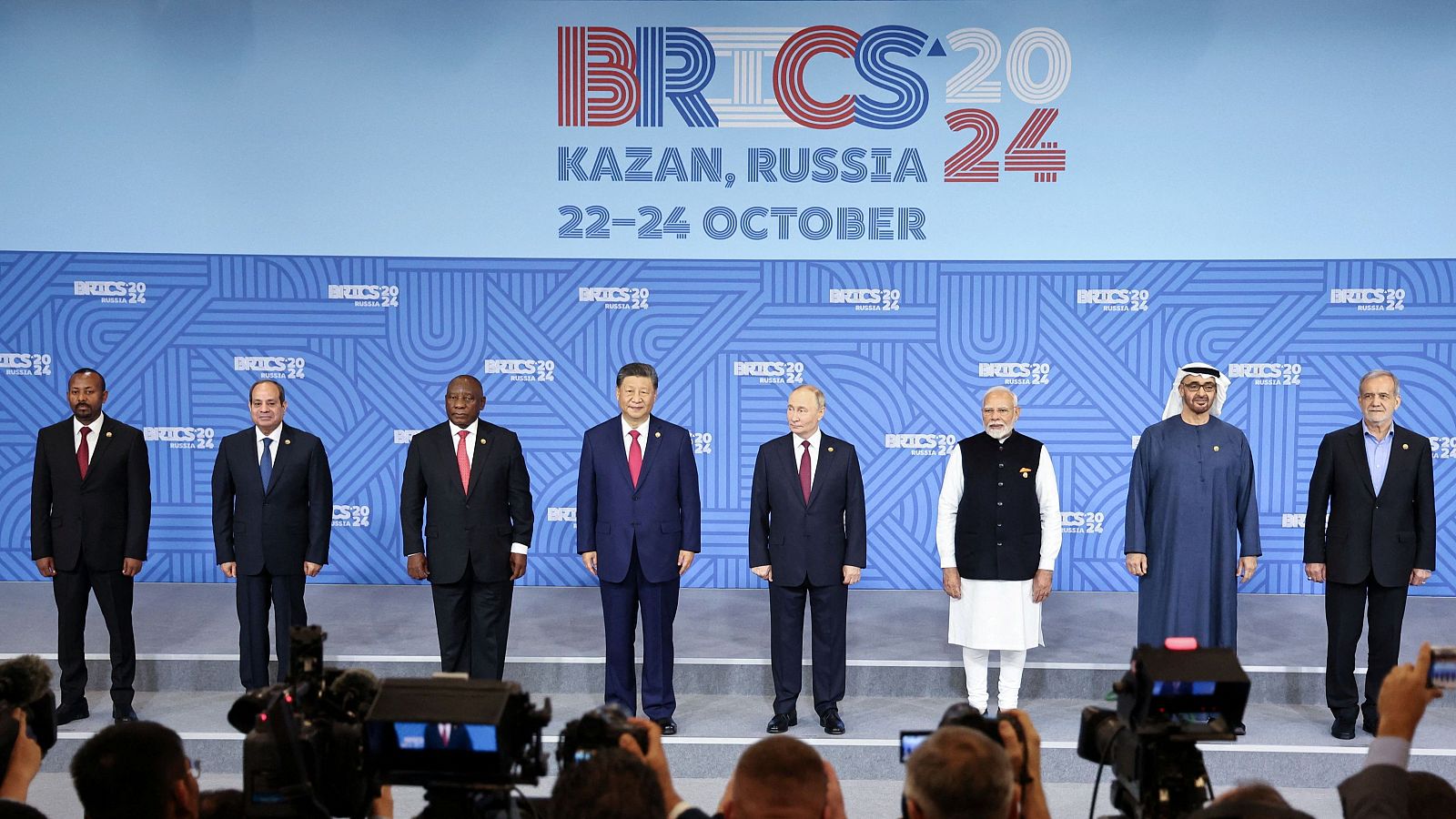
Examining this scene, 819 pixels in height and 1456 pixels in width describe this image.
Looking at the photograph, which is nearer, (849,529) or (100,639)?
(849,529)

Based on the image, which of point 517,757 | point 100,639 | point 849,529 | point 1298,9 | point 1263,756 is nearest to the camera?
point 517,757

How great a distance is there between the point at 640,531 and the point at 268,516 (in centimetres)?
159

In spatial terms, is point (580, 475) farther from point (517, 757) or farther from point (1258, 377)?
point (1258, 377)

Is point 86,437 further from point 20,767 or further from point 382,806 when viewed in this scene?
point 382,806

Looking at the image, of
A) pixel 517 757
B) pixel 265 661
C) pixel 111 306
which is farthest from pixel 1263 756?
pixel 111 306

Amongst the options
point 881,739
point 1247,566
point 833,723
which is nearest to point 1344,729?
point 1247,566

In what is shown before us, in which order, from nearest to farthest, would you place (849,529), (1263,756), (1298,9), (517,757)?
(517,757) < (1263,756) < (849,529) < (1298,9)

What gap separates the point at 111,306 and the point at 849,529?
4808mm

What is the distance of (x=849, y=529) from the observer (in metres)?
4.77

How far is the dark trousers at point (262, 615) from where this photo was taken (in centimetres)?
480

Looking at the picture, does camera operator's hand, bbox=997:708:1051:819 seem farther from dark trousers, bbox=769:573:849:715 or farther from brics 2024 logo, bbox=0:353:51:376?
brics 2024 logo, bbox=0:353:51:376

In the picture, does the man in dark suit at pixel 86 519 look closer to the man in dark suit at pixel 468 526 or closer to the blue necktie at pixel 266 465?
the blue necktie at pixel 266 465

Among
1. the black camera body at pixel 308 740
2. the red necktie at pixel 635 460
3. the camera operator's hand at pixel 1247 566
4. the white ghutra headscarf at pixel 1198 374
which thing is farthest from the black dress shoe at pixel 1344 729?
the black camera body at pixel 308 740

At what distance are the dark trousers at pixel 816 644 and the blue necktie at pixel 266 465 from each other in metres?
2.20
